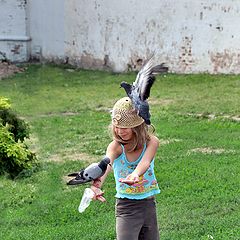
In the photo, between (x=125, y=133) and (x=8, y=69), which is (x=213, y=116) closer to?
(x=125, y=133)

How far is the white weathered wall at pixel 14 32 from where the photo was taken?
59.1 feet

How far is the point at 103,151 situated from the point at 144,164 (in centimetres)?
459

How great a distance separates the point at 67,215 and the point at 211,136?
11.6 ft

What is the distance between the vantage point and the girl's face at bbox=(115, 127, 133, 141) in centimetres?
381

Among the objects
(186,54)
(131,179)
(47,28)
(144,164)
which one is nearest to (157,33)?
(186,54)

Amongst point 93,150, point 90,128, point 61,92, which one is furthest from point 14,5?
point 93,150

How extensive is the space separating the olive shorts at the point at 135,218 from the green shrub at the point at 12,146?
3340 millimetres

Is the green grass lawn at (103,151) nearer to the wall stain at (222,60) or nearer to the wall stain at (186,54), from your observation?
the wall stain at (222,60)

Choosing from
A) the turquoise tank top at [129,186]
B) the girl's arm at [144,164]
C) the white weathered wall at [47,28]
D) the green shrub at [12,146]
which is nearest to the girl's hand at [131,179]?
the girl's arm at [144,164]

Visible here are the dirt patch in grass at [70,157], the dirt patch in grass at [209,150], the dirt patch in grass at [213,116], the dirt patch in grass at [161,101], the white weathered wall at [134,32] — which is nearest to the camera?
the dirt patch in grass at [209,150]

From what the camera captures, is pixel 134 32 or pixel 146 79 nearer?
pixel 146 79

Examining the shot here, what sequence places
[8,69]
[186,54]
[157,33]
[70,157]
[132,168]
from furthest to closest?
[8,69] < [157,33] < [186,54] < [70,157] < [132,168]

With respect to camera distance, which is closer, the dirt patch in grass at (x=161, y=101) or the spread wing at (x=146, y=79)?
the spread wing at (x=146, y=79)

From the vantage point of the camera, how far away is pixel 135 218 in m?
3.91
